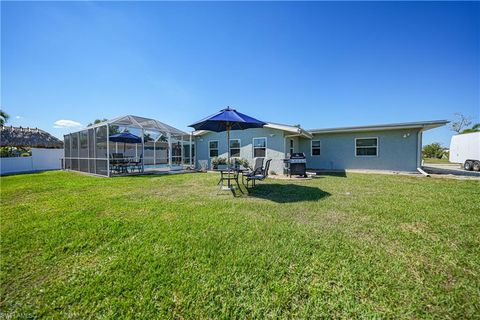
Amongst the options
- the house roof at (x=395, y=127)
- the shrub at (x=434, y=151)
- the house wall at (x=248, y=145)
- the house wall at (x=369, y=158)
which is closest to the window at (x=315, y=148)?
the house wall at (x=369, y=158)

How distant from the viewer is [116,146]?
50.8ft

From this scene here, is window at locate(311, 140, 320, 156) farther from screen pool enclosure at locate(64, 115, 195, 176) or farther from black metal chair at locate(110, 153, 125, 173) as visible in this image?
black metal chair at locate(110, 153, 125, 173)

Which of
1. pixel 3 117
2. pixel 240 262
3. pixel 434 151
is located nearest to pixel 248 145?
pixel 240 262

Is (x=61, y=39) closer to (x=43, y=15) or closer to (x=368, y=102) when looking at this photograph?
(x=43, y=15)

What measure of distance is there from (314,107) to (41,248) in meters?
20.2

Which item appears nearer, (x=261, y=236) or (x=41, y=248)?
(x=41, y=248)

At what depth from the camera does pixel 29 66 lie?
314 inches

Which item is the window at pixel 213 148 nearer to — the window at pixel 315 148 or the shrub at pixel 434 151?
the window at pixel 315 148

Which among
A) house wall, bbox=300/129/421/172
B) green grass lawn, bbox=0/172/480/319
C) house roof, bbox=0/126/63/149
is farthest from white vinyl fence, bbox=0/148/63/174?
house wall, bbox=300/129/421/172

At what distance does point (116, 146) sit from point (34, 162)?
24.5 feet

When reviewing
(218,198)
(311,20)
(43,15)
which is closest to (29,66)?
(43,15)

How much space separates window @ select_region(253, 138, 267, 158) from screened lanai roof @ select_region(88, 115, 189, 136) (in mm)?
5759

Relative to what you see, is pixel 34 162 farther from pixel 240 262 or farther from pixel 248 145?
pixel 240 262

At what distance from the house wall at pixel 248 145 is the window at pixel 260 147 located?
0.21 meters
